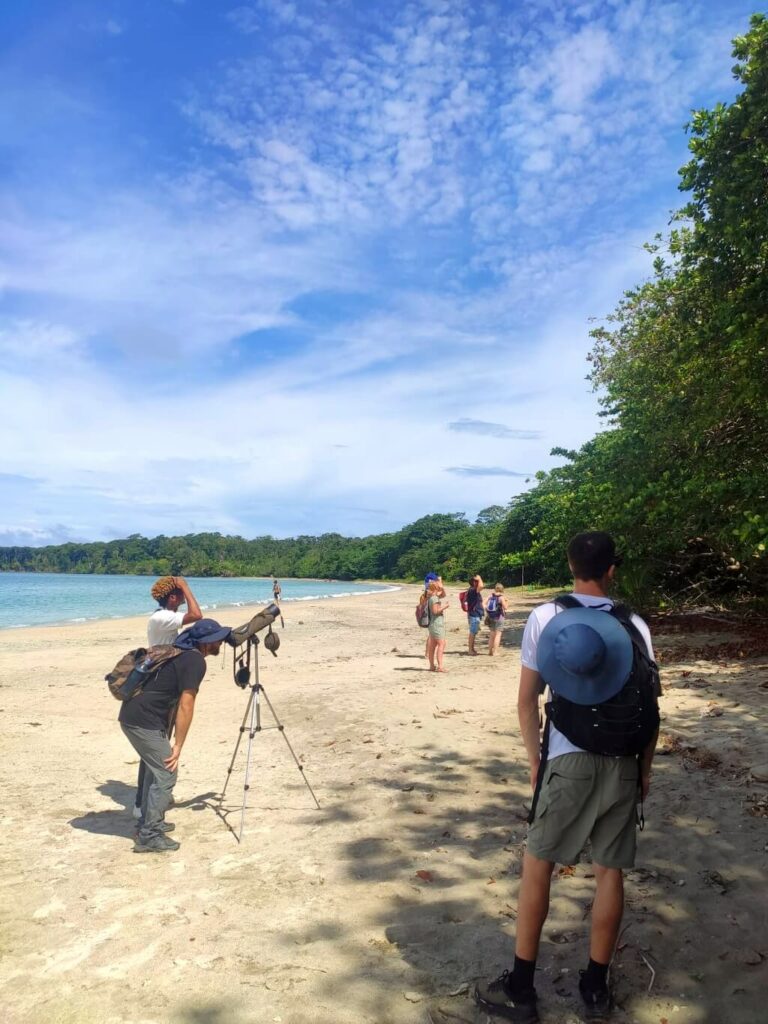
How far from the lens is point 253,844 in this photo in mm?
5000

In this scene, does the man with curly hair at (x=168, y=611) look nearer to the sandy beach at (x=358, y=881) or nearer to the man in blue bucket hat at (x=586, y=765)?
the sandy beach at (x=358, y=881)

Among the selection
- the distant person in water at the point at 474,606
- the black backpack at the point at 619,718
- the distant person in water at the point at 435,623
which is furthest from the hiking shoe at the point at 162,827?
the distant person in water at the point at 474,606

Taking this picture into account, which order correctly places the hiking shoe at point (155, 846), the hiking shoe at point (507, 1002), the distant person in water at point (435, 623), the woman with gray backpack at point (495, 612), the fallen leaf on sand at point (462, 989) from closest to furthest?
the hiking shoe at point (507, 1002) → the fallen leaf on sand at point (462, 989) → the hiking shoe at point (155, 846) → the distant person in water at point (435, 623) → the woman with gray backpack at point (495, 612)

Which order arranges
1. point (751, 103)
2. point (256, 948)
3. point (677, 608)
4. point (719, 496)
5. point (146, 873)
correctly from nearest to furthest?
1. point (256, 948)
2. point (146, 873)
3. point (751, 103)
4. point (719, 496)
5. point (677, 608)

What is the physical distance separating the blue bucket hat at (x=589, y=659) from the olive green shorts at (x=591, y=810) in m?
0.29

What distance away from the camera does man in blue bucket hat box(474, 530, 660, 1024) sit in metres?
2.69

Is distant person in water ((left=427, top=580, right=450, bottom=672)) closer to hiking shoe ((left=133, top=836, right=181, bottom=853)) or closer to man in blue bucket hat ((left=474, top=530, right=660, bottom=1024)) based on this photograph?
hiking shoe ((left=133, top=836, right=181, bottom=853))

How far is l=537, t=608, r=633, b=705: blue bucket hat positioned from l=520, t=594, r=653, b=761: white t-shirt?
135mm

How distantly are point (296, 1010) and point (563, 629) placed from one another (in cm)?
209

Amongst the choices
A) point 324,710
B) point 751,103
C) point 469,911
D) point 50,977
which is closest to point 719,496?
point 751,103

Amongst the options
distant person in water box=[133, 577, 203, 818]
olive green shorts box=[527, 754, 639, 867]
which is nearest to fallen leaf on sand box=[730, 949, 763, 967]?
olive green shorts box=[527, 754, 639, 867]

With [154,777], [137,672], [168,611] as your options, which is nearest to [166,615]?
[168,611]

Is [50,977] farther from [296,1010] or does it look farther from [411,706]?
[411,706]

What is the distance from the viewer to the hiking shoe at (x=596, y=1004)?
2.83 meters
